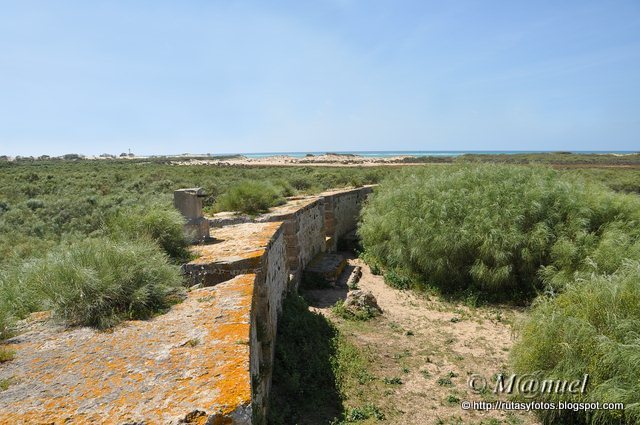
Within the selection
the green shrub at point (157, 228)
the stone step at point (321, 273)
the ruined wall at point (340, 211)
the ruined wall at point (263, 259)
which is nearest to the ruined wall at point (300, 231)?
the ruined wall at point (263, 259)

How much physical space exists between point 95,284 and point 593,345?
5.12 metres

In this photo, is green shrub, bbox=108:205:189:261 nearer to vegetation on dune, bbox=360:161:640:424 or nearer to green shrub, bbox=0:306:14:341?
green shrub, bbox=0:306:14:341

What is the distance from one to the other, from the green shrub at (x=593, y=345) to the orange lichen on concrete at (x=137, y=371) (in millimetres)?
3700

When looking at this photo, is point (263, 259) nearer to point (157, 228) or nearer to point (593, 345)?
point (157, 228)

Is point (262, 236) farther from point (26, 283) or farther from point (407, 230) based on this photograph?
point (407, 230)

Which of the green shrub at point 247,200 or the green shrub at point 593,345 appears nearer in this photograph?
the green shrub at point 593,345

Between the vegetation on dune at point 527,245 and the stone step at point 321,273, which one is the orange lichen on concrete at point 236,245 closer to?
the stone step at point 321,273

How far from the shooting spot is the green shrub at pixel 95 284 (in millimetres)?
3197

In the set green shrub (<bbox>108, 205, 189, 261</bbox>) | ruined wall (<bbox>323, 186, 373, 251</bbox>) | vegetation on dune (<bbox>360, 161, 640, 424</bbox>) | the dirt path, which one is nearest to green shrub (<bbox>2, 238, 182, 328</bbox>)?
green shrub (<bbox>108, 205, 189, 261</bbox>)

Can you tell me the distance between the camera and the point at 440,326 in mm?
7559

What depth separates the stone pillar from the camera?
598 centimetres

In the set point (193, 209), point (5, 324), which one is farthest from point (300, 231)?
point (5, 324)

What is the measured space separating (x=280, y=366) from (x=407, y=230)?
573 cm

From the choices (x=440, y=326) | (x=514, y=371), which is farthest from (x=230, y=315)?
(x=440, y=326)
